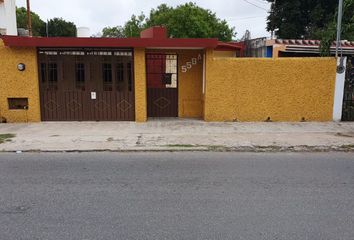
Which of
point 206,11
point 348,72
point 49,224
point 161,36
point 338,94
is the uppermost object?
point 206,11

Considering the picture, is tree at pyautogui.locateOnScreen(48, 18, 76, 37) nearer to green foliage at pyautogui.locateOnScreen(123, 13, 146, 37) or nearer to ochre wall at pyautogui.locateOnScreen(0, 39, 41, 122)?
green foliage at pyautogui.locateOnScreen(123, 13, 146, 37)

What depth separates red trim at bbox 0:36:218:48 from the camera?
38.1ft

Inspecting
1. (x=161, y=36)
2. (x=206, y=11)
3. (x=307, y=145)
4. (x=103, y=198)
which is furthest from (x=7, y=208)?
(x=206, y=11)

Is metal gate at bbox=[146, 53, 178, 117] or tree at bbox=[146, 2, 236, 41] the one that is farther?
tree at bbox=[146, 2, 236, 41]

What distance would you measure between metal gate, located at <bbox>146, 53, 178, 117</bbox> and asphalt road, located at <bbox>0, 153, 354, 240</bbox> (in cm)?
558

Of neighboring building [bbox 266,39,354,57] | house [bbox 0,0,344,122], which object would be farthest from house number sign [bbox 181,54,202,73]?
neighboring building [bbox 266,39,354,57]

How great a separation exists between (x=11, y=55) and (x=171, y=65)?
552cm

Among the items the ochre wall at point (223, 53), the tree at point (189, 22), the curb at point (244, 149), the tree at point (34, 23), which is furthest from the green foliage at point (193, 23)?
the curb at point (244, 149)

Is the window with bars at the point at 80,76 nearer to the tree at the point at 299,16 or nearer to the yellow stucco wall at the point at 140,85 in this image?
the yellow stucco wall at the point at 140,85

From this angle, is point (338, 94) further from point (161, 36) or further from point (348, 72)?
point (161, 36)

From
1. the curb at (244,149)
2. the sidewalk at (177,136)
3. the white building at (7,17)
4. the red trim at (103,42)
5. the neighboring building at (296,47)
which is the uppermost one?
the white building at (7,17)

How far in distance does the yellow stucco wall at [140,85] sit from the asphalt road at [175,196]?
439 centimetres

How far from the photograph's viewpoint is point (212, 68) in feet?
40.7

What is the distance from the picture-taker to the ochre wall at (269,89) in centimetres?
1242
